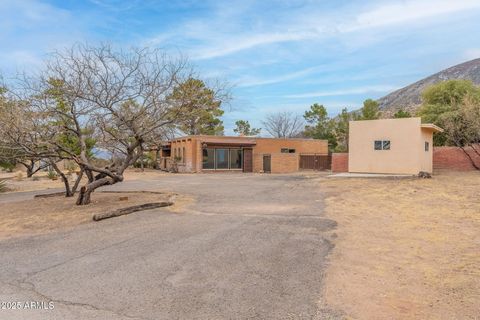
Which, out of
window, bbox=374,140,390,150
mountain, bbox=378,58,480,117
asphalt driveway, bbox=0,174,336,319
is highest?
mountain, bbox=378,58,480,117

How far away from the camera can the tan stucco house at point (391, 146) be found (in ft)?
75.2

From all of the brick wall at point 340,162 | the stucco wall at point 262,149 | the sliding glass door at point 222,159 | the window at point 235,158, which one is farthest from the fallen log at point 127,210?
the window at point 235,158

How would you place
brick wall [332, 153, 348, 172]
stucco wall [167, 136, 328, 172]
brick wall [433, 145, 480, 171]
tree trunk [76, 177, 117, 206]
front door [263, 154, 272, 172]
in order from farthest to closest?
1. front door [263, 154, 272, 172]
2. stucco wall [167, 136, 328, 172]
3. brick wall [332, 153, 348, 172]
4. brick wall [433, 145, 480, 171]
5. tree trunk [76, 177, 117, 206]

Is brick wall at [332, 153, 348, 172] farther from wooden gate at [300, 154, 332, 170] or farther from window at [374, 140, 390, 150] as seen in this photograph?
wooden gate at [300, 154, 332, 170]

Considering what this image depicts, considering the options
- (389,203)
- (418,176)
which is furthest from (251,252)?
(418,176)

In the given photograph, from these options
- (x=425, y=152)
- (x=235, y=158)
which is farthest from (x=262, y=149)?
(x=425, y=152)

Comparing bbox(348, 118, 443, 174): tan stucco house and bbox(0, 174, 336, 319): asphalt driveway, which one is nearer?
bbox(0, 174, 336, 319): asphalt driveway

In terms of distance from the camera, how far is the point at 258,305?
4484mm

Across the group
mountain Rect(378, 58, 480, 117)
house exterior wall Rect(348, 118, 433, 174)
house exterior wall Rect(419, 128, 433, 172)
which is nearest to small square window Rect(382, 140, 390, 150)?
house exterior wall Rect(348, 118, 433, 174)

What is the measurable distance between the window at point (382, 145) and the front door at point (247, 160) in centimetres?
1243

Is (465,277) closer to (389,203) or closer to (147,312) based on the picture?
(147,312)

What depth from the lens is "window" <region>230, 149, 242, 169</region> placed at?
34.1 meters

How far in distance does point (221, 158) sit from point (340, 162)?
969 centimetres

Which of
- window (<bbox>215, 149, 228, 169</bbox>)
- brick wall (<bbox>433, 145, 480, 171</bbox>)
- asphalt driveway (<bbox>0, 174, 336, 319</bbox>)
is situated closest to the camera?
asphalt driveway (<bbox>0, 174, 336, 319</bbox>)
